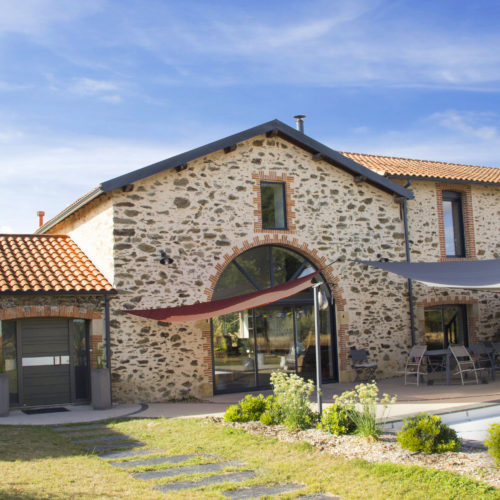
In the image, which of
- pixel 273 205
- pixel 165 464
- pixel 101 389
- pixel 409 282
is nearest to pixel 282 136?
pixel 273 205

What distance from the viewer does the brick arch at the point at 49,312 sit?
10.8m

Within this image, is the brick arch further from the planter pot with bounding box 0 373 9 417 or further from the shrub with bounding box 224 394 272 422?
the shrub with bounding box 224 394 272 422

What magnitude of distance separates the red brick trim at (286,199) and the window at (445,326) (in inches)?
173

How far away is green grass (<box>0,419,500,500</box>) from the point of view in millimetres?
5367

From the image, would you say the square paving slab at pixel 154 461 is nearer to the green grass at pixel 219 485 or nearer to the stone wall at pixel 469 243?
the green grass at pixel 219 485

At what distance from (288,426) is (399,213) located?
8025mm

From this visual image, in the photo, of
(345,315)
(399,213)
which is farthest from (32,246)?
(399,213)

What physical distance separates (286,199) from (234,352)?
3402 mm

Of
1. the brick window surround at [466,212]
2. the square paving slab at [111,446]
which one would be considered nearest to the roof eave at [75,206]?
the square paving slab at [111,446]

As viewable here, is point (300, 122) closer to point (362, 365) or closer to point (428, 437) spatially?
point (362, 365)

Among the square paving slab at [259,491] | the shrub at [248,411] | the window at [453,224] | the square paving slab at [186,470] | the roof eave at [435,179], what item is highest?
the roof eave at [435,179]

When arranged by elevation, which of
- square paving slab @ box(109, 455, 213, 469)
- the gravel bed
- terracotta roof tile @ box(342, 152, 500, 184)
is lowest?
square paving slab @ box(109, 455, 213, 469)

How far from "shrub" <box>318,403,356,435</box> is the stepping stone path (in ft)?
4.76

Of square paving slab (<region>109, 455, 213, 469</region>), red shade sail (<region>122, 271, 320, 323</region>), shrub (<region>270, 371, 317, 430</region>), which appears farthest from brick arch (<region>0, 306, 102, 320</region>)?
square paving slab (<region>109, 455, 213, 469</region>)
